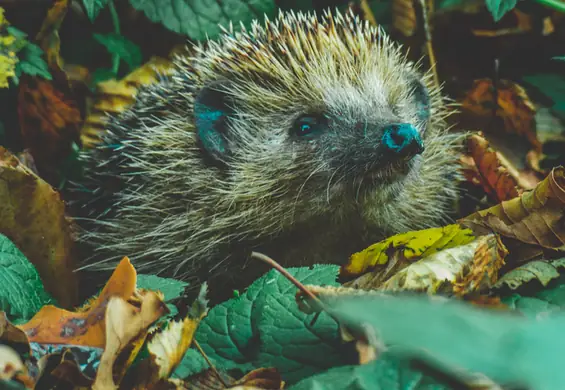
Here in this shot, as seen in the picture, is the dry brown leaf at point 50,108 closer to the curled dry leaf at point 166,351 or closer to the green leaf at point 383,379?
the curled dry leaf at point 166,351

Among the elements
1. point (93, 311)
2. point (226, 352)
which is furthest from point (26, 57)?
point (226, 352)

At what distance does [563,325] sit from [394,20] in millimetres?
3724

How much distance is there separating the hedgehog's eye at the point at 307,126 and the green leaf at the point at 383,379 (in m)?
1.63

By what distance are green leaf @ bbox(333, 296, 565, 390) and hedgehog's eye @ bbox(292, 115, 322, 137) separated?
2131mm

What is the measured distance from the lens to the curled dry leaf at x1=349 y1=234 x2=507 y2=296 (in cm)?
206

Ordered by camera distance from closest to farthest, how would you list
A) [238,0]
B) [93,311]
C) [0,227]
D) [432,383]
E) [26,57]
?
[432,383]
[93,311]
[0,227]
[26,57]
[238,0]

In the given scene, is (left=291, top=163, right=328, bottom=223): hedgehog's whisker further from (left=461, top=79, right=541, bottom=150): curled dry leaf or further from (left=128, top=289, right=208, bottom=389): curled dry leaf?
(left=461, top=79, right=541, bottom=150): curled dry leaf

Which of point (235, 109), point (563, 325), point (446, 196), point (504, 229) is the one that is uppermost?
point (563, 325)

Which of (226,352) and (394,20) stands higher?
(394,20)

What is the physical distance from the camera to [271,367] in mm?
1884

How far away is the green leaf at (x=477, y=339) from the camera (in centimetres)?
92

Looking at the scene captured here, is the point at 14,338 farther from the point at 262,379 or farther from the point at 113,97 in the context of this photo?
the point at 113,97

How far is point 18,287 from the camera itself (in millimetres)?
2398

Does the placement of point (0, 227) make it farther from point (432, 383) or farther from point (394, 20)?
point (394, 20)
